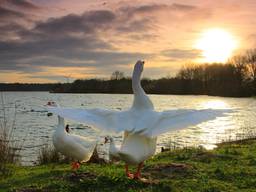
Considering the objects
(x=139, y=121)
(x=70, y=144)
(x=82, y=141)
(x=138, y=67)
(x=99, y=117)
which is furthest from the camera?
(x=82, y=141)

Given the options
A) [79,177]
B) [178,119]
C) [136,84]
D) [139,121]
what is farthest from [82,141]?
[178,119]

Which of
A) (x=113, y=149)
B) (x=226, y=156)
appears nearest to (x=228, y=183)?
(x=226, y=156)

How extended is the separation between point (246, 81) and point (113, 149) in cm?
8151

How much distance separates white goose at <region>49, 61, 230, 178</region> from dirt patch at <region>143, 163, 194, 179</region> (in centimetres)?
Result: 161

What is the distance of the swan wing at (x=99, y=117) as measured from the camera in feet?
25.6

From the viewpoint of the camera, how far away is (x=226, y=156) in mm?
12508

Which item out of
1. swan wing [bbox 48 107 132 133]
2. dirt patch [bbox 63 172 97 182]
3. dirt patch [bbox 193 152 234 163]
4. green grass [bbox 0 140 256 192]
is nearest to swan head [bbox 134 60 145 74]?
swan wing [bbox 48 107 132 133]

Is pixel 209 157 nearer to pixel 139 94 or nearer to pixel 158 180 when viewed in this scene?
pixel 158 180

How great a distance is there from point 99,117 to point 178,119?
5.41ft

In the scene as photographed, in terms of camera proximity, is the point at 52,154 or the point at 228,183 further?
the point at 52,154

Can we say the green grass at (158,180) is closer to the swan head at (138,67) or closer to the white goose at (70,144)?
the white goose at (70,144)

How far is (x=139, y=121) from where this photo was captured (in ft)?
24.9

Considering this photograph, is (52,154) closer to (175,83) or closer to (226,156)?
(226,156)

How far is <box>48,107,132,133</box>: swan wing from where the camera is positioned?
308 inches
